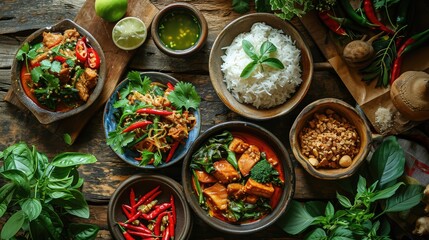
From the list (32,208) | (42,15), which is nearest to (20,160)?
(32,208)

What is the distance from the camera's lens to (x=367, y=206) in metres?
3.44

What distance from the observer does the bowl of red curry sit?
143 inches

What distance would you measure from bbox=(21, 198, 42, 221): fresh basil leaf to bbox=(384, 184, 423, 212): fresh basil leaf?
212cm

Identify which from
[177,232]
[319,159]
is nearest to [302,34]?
[319,159]

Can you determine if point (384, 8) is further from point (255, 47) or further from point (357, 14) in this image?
point (255, 47)

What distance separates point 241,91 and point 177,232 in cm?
106

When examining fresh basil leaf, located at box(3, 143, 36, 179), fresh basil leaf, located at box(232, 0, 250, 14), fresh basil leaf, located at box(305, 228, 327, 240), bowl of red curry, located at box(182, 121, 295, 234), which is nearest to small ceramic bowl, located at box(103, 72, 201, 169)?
bowl of red curry, located at box(182, 121, 295, 234)

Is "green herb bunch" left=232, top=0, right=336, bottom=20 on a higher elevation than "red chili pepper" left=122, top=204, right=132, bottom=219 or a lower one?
higher

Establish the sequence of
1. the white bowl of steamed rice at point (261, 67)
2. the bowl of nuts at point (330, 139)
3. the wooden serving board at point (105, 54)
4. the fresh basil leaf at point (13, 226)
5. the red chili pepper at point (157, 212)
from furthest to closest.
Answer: the wooden serving board at point (105, 54) < the red chili pepper at point (157, 212) < the white bowl of steamed rice at point (261, 67) < the bowl of nuts at point (330, 139) < the fresh basil leaf at point (13, 226)

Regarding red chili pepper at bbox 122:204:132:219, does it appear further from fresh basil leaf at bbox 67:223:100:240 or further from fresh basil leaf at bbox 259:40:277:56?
fresh basil leaf at bbox 259:40:277:56

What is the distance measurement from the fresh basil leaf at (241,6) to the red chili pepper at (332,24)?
517 mm

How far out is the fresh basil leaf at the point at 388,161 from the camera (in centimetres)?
358

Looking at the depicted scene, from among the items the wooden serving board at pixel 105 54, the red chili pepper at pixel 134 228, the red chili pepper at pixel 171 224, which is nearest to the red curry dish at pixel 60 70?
the wooden serving board at pixel 105 54

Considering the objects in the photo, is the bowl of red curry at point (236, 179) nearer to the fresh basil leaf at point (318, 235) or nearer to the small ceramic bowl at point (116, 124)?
the small ceramic bowl at point (116, 124)
